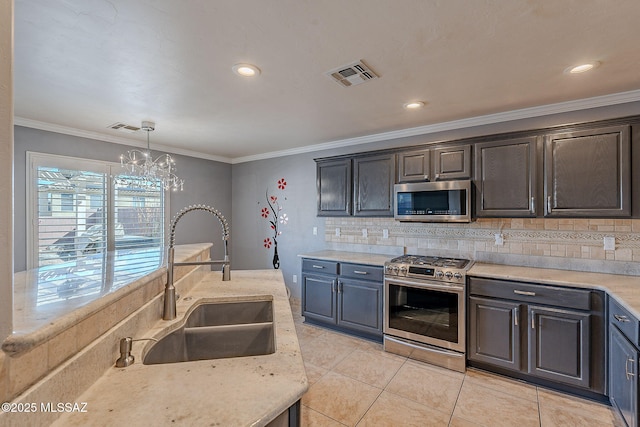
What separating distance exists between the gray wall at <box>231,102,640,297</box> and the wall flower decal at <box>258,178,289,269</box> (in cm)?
8

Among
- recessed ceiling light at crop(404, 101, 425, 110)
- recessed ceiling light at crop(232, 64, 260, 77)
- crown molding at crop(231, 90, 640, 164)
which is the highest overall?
recessed ceiling light at crop(404, 101, 425, 110)

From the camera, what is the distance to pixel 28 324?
70cm

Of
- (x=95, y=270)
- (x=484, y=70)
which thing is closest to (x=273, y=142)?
(x=484, y=70)

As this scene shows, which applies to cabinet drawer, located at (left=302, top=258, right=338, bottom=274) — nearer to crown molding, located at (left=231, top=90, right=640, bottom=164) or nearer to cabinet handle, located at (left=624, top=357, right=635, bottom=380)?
crown molding, located at (left=231, top=90, right=640, bottom=164)

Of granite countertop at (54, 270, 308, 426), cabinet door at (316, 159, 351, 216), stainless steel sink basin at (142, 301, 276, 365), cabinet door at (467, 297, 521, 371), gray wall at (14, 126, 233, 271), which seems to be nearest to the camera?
granite countertop at (54, 270, 308, 426)

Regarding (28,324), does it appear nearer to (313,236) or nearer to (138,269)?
(138,269)

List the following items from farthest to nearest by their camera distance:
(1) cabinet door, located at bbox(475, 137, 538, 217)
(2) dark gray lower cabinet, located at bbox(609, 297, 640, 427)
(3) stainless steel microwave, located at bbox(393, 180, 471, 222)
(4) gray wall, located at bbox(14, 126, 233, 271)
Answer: (4) gray wall, located at bbox(14, 126, 233, 271) → (3) stainless steel microwave, located at bbox(393, 180, 471, 222) → (1) cabinet door, located at bbox(475, 137, 538, 217) → (2) dark gray lower cabinet, located at bbox(609, 297, 640, 427)

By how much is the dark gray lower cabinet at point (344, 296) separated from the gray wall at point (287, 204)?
0.66 metres

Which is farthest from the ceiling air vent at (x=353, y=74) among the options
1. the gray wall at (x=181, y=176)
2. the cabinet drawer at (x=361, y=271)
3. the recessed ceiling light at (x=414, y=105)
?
the gray wall at (x=181, y=176)

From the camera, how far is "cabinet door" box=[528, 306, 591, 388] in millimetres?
2181

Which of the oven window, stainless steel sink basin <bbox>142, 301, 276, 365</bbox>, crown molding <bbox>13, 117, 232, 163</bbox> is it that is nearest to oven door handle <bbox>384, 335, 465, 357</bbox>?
the oven window

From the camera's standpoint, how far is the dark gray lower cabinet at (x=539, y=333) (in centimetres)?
216

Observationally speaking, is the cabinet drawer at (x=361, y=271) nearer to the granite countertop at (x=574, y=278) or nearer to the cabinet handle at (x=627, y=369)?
the granite countertop at (x=574, y=278)

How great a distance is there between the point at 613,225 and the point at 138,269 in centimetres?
365
